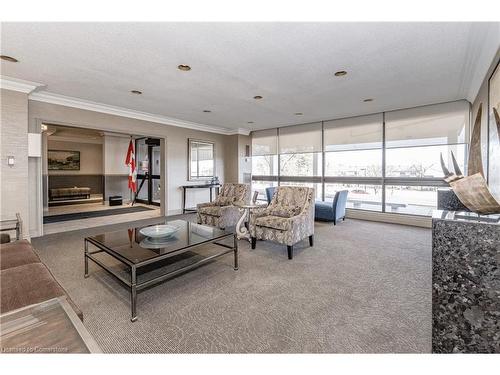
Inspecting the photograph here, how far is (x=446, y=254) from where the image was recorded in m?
1.26

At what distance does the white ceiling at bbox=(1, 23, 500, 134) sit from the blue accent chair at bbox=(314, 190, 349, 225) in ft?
6.40

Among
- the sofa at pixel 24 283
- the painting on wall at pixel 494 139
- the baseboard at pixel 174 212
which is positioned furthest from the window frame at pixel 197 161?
the painting on wall at pixel 494 139

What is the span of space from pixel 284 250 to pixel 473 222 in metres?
2.51

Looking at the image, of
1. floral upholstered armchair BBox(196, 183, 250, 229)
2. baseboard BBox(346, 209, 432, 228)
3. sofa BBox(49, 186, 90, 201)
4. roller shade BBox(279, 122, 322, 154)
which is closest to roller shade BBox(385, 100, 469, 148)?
baseboard BBox(346, 209, 432, 228)

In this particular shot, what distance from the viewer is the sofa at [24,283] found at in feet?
4.53

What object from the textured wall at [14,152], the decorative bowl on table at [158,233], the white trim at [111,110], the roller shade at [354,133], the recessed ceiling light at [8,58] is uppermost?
the white trim at [111,110]

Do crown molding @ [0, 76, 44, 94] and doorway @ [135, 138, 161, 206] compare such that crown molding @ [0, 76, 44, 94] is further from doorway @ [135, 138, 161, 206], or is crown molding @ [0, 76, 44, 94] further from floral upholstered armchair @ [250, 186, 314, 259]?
doorway @ [135, 138, 161, 206]

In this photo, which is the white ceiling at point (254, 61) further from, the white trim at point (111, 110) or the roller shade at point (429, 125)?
the roller shade at point (429, 125)

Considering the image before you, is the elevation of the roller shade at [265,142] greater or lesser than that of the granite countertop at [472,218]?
greater

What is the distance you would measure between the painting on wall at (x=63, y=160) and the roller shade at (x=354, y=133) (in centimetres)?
867

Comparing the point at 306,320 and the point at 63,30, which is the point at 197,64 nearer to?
the point at 63,30

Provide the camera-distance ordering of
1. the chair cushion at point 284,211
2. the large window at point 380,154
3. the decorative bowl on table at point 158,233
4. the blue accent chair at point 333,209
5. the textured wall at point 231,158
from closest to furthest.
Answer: the decorative bowl on table at point 158,233, the chair cushion at point 284,211, the large window at point 380,154, the blue accent chair at point 333,209, the textured wall at point 231,158
